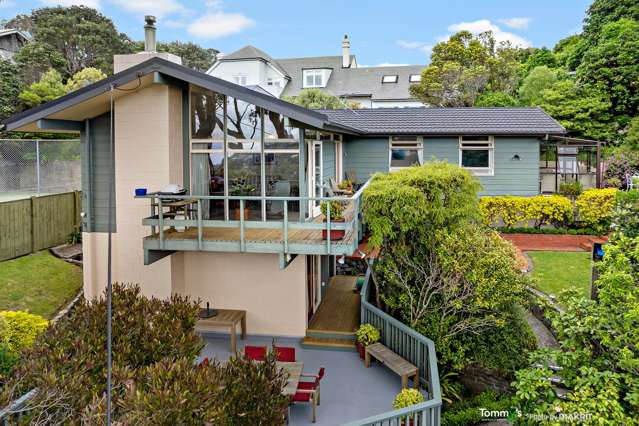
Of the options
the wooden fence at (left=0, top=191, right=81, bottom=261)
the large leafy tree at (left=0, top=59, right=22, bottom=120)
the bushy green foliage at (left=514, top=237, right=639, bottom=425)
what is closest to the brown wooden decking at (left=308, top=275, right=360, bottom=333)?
the bushy green foliage at (left=514, top=237, right=639, bottom=425)

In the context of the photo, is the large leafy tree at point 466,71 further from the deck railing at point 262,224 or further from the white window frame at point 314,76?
the deck railing at point 262,224

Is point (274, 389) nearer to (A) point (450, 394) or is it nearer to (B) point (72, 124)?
(A) point (450, 394)

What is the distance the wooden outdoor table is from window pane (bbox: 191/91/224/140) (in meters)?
3.89

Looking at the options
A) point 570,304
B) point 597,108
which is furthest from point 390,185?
point 597,108

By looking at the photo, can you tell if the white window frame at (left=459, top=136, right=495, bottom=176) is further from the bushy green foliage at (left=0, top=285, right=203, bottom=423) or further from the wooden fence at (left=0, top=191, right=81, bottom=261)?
the bushy green foliage at (left=0, top=285, right=203, bottom=423)

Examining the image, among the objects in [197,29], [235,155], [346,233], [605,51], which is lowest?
[346,233]

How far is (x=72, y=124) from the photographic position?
11039 millimetres

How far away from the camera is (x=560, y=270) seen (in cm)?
1485

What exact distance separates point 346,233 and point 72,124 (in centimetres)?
655

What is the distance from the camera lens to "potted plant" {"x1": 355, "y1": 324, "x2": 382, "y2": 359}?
1000 cm

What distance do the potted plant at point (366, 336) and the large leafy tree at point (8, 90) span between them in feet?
82.0

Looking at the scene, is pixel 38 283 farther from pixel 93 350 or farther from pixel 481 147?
pixel 481 147

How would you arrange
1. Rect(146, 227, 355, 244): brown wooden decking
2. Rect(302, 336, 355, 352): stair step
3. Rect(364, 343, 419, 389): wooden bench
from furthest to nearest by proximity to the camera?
Rect(302, 336, 355, 352): stair step, Rect(146, 227, 355, 244): brown wooden decking, Rect(364, 343, 419, 389): wooden bench

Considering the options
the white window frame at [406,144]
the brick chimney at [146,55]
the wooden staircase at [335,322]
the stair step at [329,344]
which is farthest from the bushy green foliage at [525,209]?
the brick chimney at [146,55]
